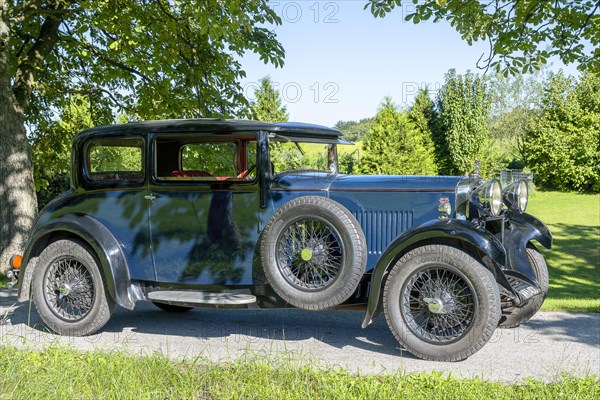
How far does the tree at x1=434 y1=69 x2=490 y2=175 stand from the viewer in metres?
28.4

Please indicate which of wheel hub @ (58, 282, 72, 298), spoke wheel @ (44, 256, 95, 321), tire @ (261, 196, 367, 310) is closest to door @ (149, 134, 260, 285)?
tire @ (261, 196, 367, 310)

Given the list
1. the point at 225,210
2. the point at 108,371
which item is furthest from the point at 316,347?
the point at 108,371

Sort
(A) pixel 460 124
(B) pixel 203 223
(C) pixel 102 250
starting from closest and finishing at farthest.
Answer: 1. (B) pixel 203 223
2. (C) pixel 102 250
3. (A) pixel 460 124

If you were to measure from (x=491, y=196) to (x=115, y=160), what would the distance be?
3595 millimetres

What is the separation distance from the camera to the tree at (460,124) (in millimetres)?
28422

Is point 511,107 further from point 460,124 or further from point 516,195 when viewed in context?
point 516,195

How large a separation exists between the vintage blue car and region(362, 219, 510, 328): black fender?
0.01 m

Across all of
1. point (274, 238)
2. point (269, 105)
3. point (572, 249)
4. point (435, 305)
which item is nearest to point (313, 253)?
point (274, 238)

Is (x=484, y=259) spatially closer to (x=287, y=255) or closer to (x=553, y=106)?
(x=287, y=255)

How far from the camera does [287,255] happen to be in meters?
5.16

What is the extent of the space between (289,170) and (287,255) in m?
0.99

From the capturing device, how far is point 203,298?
17.7 ft

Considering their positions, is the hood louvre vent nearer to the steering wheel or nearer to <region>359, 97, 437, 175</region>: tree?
the steering wheel

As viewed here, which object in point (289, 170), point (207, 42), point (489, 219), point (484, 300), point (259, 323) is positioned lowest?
point (259, 323)
